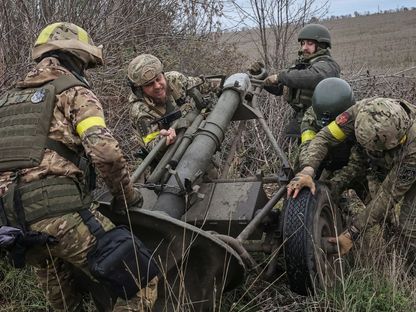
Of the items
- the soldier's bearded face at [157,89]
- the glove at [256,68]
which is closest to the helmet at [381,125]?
the soldier's bearded face at [157,89]

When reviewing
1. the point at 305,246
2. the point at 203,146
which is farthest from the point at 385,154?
the point at 203,146

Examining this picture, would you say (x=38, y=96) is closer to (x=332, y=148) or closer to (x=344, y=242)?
(x=344, y=242)

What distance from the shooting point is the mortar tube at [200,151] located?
159 inches

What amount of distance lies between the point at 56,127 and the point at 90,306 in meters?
1.70

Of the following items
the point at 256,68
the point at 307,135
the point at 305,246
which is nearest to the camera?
the point at 305,246

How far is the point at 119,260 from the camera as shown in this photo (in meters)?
3.12

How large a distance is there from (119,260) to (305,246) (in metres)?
1.36

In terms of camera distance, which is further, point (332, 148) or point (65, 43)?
point (332, 148)

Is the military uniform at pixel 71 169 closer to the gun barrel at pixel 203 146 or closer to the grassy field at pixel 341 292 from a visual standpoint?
the gun barrel at pixel 203 146

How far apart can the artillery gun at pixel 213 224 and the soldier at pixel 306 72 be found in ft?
3.25

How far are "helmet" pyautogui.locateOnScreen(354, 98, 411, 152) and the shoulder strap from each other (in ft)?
6.85

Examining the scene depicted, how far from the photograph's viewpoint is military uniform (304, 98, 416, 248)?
13.5 ft

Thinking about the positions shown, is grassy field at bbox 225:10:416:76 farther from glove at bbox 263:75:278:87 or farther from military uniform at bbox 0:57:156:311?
military uniform at bbox 0:57:156:311

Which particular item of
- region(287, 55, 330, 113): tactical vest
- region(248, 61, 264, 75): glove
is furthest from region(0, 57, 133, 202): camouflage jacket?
region(248, 61, 264, 75): glove
